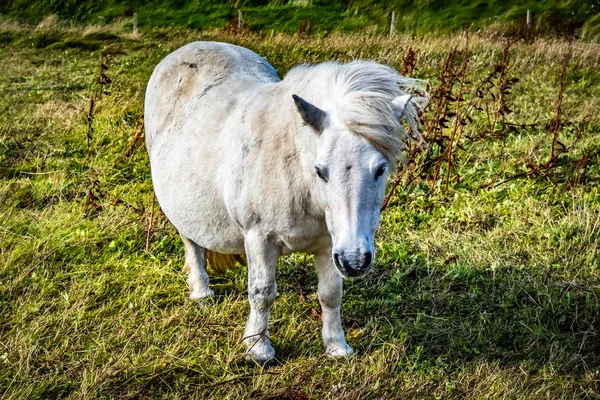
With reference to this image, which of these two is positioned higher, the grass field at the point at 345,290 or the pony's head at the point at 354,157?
the pony's head at the point at 354,157

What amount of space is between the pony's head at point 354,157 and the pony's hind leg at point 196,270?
5.87 ft

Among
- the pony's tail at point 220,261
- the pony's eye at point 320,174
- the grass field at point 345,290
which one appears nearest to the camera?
the pony's eye at point 320,174

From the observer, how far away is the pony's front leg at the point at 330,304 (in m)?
3.81

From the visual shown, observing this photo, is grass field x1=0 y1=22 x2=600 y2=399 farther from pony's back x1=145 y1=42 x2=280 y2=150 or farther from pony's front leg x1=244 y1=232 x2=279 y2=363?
pony's back x1=145 y1=42 x2=280 y2=150

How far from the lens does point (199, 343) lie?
159 inches

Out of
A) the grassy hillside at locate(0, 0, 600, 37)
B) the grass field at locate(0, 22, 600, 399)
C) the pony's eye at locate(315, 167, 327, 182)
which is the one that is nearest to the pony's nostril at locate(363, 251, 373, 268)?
the pony's eye at locate(315, 167, 327, 182)

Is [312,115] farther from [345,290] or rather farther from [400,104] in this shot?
[345,290]

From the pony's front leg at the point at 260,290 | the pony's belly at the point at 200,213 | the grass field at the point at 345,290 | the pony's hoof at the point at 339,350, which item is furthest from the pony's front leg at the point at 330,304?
the pony's belly at the point at 200,213

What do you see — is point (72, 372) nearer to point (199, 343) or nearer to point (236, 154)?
point (199, 343)

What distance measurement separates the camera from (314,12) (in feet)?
80.0

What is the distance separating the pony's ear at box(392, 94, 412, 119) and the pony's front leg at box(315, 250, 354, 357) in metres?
1.00

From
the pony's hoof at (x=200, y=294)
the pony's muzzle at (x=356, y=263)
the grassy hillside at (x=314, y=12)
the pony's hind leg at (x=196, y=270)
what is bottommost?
the grassy hillside at (x=314, y=12)

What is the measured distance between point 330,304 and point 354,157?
1284 millimetres

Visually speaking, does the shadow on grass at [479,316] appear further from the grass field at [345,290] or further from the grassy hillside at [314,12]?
the grassy hillside at [314,12]
